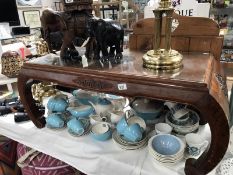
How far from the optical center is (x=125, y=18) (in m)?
1.84

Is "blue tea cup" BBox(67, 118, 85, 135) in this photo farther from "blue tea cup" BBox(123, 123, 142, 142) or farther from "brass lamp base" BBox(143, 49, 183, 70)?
"brass lamp base" BBox(143, 49, 183, 70)

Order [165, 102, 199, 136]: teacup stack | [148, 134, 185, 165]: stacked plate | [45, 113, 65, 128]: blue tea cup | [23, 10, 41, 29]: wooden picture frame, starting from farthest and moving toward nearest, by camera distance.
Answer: [23, 10, 41, 29]: wooden picture frame, [45, 113, 65, 128]: blue tea cup, [165, 102, 199, 136]: teacup stack, [148, 134, 185, 165]: stacked plate

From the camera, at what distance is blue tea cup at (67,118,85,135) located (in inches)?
31.3

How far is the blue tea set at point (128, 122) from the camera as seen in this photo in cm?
70

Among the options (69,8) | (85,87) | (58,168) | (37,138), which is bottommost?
(58,168)

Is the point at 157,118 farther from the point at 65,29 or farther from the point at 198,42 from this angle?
the point at 65,29

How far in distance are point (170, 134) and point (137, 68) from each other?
272mm

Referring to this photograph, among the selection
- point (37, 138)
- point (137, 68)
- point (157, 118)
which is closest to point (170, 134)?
point (157, 118)

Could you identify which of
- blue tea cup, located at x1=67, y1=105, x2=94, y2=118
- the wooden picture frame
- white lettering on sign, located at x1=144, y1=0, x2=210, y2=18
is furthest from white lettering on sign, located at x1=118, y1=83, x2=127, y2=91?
the wooden picture frame

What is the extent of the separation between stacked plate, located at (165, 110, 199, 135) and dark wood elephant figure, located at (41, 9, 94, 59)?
392 millimetres

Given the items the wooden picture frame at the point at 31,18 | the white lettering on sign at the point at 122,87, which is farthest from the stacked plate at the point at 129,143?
the wooden picture frame at the point at 31,18

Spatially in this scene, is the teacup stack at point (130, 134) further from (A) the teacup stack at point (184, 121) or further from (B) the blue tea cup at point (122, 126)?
(A) the teacup stack at point (184, 121)

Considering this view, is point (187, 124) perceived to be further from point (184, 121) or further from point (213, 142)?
point (213, 142)

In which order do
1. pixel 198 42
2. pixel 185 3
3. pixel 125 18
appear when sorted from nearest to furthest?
pixel 198 42
pixel 185 3
pixel 125 18
